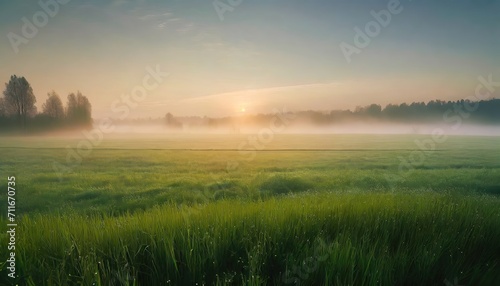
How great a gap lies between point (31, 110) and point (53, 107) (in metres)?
0.97

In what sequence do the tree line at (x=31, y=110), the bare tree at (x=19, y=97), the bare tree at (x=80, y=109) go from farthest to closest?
the bare tree at (x=80, y=109) < the tree line at (x=31, y=110) < the bare tree at (x=19, y=97)

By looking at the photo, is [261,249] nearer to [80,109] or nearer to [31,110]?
[80,109]

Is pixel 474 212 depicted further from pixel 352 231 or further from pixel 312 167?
pixel 312 167

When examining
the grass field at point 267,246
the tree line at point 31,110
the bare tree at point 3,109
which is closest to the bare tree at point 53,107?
the tree line at point 31,110

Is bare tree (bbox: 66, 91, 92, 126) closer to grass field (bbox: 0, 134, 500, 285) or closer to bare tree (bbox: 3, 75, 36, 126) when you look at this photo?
bare tree (bbox: 3, 75, 36, 126)

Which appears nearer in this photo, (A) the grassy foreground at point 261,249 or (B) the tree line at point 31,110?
(A) the grassy foreground at point 261,249

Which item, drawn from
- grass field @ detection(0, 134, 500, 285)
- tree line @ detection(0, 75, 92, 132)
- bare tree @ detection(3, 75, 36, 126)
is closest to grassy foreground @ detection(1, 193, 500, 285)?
grass field @ detection(0, 134, 500, 285)

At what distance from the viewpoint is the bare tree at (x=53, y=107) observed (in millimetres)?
14766

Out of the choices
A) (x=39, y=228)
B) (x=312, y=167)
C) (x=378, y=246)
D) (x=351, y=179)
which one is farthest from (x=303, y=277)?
(x=312, y=167)

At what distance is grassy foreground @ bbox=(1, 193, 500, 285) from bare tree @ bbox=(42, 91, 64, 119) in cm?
1061

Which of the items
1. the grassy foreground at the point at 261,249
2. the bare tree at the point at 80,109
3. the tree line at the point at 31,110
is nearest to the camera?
the grassy foreground at the point at 261,249

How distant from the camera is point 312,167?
2244cm

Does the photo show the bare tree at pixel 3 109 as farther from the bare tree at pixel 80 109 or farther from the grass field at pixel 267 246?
the grass field at pixel 267 246

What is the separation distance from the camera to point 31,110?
16250mm
